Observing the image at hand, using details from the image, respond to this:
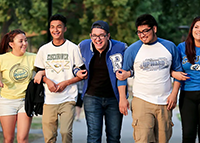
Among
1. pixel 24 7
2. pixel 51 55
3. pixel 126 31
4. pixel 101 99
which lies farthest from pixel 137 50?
pixel 126 31

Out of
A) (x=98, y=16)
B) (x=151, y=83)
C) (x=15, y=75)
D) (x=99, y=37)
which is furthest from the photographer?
(x=98, y=16)

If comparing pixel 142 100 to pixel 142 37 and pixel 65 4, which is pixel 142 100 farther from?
pixel 65 4

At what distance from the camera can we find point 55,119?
17.1ft

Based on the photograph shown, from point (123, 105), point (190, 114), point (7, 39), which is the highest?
point (7, 39)

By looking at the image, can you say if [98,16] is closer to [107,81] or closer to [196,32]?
[107,81]

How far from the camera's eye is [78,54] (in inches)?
208

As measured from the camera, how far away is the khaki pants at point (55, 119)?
201 inches

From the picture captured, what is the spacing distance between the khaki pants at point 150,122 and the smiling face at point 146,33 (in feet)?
2.63

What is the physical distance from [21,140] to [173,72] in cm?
238

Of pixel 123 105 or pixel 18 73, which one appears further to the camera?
pixel 18 73

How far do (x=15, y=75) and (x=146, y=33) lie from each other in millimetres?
2049

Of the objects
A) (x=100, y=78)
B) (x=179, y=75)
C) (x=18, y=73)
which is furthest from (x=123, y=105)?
(x=18, y=73)

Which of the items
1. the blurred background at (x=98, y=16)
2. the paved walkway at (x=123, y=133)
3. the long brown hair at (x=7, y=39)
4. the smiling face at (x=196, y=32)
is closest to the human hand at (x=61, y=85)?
the long brown hair at (x=7, y=39)

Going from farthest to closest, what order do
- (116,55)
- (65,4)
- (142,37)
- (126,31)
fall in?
(65,4), (126,31), (116,55), (142,37)
